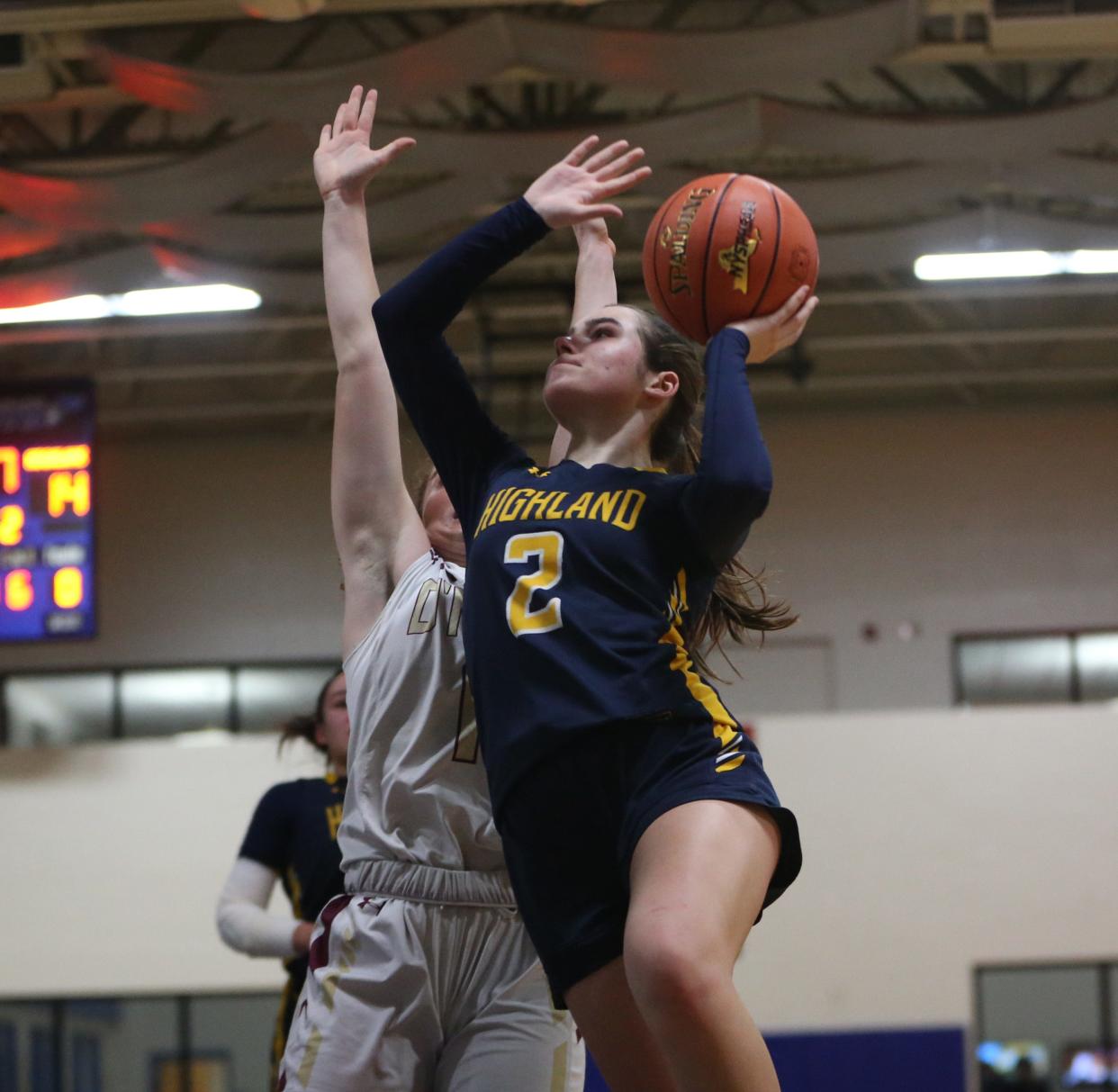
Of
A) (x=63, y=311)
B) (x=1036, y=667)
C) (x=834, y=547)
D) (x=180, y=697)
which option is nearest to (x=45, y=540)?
(x=63, y=311)

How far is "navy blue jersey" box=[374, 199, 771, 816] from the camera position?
229 cm

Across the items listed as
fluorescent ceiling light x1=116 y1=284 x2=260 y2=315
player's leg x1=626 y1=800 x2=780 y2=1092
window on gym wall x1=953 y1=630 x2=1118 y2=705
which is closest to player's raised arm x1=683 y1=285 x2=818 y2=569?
player's leg x1=626 y1=800 x2=780 y2=1092

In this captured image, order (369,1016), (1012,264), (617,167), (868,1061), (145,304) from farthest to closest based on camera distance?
1. (145,304)
2. (1012,264)
3. (868,1061)
4. (617,167)
5. (369,1016)

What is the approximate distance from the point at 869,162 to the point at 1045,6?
311 centimetres

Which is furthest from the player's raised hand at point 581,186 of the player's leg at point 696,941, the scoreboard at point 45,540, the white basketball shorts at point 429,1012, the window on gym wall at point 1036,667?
the window on gym wall at point 1036,667

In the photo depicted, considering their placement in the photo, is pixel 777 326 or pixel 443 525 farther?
pixel 443 525

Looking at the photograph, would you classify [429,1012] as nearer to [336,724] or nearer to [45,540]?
[336,724]

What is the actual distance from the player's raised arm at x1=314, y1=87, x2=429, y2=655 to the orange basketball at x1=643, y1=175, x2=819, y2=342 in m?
0.48

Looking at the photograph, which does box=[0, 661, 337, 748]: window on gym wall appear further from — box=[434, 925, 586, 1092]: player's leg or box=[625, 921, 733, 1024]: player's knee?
box=[625, 921, 733, 1024]: player's knee

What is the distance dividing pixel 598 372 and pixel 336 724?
1982 millimetres

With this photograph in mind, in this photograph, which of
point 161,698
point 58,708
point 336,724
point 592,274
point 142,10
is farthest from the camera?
point 58,708

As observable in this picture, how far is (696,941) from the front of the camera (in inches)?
81.1

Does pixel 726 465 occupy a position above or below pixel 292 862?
above

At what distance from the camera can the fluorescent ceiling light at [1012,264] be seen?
9.60 meters
